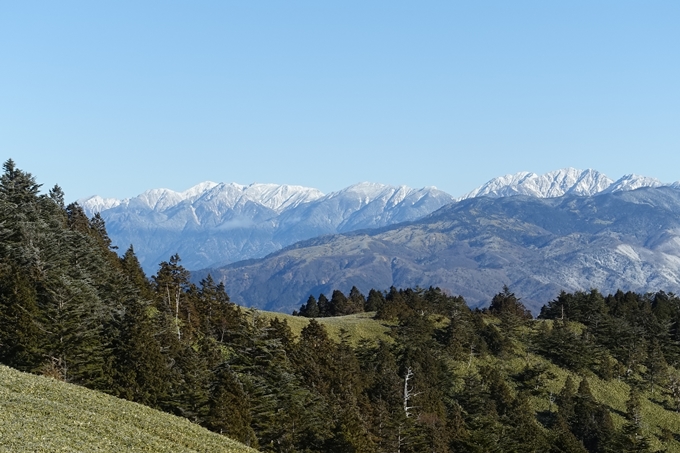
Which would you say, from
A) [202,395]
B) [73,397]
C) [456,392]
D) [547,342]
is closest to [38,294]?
[202,395]

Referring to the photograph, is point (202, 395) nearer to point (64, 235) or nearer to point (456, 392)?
point (64, 235)

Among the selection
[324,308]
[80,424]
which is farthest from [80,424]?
[324,308]

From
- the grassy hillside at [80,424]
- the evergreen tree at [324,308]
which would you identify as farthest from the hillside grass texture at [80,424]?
the evergreen tree at [324,308]

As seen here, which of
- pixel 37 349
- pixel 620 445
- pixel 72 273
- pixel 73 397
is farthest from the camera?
pixel 620 445

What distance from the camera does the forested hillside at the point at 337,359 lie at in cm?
6456

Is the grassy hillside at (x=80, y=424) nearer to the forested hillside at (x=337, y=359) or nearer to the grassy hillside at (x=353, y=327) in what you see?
the forested hillside at (x=337, y=359)

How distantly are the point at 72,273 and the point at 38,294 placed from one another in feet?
29.5

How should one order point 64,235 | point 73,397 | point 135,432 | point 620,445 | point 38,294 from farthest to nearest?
point 620,445, point 64,235, point 38,294, point 73,397, point 135,432

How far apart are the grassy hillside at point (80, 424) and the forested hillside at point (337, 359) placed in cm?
1202

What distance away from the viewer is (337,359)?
102688mm

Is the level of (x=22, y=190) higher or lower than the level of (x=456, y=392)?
higher

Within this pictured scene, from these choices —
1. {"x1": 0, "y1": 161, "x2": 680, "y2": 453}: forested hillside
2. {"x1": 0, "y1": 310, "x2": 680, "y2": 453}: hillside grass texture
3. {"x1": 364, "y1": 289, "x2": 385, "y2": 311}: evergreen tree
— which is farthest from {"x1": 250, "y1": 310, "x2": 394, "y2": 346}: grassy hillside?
{"x1": 0, "y1": 310, "x2": 680, "y2": 453}: hillside grass texture

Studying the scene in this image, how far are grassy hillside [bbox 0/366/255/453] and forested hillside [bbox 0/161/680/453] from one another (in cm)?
1202

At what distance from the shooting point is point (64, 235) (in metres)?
88.3
